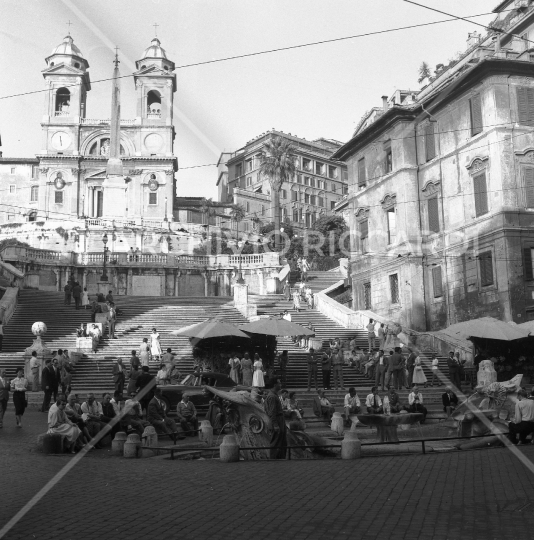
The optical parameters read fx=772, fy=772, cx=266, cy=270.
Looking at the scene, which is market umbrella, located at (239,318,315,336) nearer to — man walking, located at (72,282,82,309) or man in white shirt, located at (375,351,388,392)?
man in white shirt, located at (375,351,388,392)

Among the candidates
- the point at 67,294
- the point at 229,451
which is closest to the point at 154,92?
the point at 67,294

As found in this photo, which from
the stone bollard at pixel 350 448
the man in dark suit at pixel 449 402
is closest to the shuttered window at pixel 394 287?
the man in dark suit at pixel 449 402

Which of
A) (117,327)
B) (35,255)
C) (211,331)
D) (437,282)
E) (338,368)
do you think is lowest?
(338,368)

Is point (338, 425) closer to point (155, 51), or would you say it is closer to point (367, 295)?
point (367, 295)

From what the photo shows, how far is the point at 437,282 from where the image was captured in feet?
124

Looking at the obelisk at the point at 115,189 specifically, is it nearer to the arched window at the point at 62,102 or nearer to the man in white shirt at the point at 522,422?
the arched window at the point at 62,102

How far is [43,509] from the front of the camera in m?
8.80

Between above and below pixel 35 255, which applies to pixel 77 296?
below

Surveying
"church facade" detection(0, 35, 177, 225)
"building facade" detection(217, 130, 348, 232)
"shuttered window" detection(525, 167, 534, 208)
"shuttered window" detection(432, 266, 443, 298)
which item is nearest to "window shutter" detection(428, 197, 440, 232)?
"shuttered window" detection(432, 266, 443, 298)

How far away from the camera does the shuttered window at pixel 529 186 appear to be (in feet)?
111

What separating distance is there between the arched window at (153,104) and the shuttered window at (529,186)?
65.7 metres

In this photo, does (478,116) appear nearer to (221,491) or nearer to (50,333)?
(50,333)

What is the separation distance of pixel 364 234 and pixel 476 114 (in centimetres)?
1026

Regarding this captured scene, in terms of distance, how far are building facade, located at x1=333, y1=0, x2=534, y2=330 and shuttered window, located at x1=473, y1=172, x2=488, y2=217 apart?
45mm
